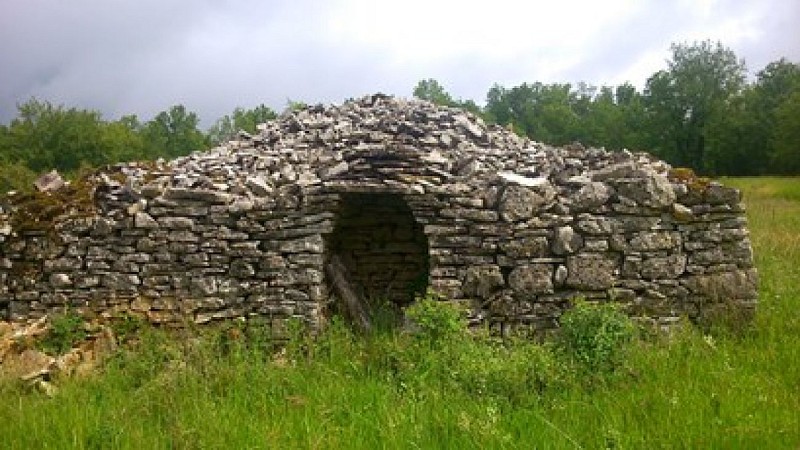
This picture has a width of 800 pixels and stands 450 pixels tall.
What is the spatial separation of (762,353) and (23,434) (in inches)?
217

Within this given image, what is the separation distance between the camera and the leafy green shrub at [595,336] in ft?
17.2

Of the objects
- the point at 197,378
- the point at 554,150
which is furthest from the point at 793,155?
the point at 197,378

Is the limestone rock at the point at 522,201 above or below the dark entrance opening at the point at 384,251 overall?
above

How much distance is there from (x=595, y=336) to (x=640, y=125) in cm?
4662

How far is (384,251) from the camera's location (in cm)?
860

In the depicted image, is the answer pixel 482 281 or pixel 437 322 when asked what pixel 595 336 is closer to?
pixel 437 322

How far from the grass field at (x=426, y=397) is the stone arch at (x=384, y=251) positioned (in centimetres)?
194

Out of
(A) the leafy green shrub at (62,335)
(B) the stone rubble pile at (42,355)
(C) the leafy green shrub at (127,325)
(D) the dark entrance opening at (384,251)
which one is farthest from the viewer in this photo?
(D) the dark entrance opening at (384,251)

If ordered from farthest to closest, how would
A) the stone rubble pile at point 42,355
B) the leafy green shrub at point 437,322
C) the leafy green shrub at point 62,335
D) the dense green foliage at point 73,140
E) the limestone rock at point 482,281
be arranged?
the dense green foliage at point 73,140, the limestone rock at point 482,281, the leafy green shrub at point 62,335, the stone rubble pile at point 42,355, the leafy green shrub at point 437,322

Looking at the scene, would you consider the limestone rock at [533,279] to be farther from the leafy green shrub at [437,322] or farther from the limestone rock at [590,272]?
the leafy green shrub at [437,322]

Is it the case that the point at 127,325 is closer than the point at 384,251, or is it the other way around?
the point at 127,325

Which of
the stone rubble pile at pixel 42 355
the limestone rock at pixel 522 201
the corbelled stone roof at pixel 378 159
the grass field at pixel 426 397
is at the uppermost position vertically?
the corbelled stone roof at pixel 378 159

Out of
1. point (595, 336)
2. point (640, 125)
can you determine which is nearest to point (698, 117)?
point (640, 125)

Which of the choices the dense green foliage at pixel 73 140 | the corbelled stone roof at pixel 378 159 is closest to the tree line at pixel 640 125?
the dense green foliage at pixel 73 140
